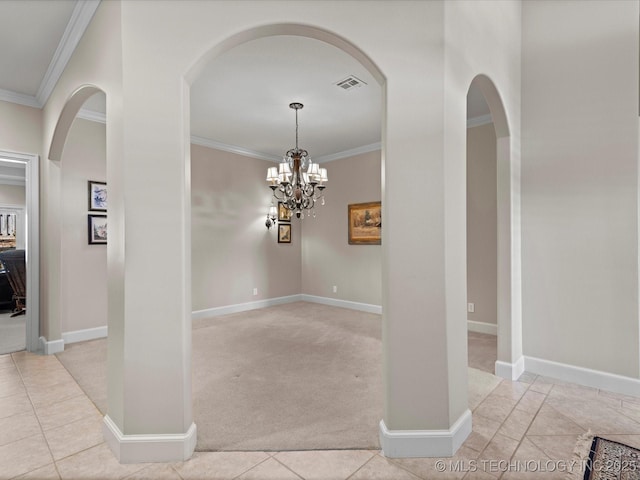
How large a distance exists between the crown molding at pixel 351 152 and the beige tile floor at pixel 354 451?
13.3 feet

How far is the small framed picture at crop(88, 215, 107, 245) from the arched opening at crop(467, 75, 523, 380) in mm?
A: 4646

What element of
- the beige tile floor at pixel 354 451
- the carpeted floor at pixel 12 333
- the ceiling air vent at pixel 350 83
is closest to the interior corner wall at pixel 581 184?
the beige tile floor at pixel 354 451

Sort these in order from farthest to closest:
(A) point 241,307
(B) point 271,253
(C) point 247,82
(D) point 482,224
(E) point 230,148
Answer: (B) point 271,253 < (A) point 241,307 < (E) point 230,148 < (D) point 482,224 < (C) point 247,82

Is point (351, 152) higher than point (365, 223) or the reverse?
higher

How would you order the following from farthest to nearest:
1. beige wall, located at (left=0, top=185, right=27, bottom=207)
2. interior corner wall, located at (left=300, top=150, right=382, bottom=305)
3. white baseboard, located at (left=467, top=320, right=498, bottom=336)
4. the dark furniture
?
beige wall, located at (left=0, top=185, right=27, bottom=207) → interior corner wall, located at (left=300, top=150, right=382, bottom=305) → the dark furniture → white baseboard, located at (left=467, top=320, right=498, bottom=336)

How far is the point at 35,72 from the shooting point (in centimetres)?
329

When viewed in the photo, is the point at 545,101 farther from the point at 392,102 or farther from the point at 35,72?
the point at 35,72

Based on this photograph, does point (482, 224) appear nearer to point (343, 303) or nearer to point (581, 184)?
point (581, 184)

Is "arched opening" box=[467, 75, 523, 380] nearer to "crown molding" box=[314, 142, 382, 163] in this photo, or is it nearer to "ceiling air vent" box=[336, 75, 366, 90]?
"ceiling air vent" box=[336, 75, 366, 90]

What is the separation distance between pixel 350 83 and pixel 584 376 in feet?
11.4

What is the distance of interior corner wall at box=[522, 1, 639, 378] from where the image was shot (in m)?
2.67

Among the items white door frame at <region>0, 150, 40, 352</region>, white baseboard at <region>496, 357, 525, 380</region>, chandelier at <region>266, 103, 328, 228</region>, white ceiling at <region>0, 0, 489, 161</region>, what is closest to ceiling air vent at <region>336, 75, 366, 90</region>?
white ceiling at <region>0, 0, 489, 161</region>

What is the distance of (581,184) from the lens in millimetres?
2850

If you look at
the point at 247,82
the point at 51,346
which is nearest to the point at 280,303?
the point at 51,346
